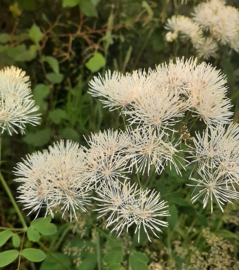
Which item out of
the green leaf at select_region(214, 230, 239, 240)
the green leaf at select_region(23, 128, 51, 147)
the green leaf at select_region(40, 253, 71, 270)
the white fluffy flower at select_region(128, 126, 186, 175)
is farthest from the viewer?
the green leaf at select_region(23, 128, 51, 147)

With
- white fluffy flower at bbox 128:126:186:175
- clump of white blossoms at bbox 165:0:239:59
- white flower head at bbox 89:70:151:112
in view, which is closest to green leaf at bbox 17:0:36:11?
clump of white blossoms at bbox 165:0:239:59

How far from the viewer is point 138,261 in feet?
1.65

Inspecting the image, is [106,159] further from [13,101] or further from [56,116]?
[56,116]

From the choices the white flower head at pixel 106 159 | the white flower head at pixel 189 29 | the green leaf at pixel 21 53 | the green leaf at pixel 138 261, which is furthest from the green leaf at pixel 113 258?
the green leaf at pixel 21 53

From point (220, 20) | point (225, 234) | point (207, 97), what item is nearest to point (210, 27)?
point (220, 20)

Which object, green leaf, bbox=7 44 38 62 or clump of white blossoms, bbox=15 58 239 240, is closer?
clump of white blossoms, bbox=15 58 239 240

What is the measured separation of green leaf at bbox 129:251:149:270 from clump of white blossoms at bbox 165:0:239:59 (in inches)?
16.5

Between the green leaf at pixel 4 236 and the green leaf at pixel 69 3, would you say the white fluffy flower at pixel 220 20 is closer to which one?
the green leaf at pixel 69 3

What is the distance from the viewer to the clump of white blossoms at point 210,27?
2.33 ft

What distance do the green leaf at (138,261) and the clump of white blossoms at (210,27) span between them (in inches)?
16.5

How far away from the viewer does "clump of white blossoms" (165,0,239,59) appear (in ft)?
2.33

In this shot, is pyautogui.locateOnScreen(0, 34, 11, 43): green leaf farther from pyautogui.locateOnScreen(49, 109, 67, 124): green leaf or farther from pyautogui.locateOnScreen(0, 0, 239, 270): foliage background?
pyautogui.locateOnScreen(49, 109, 67, 124): green leaf

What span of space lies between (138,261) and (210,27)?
477 millimetres

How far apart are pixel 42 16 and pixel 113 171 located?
28.1 inches
